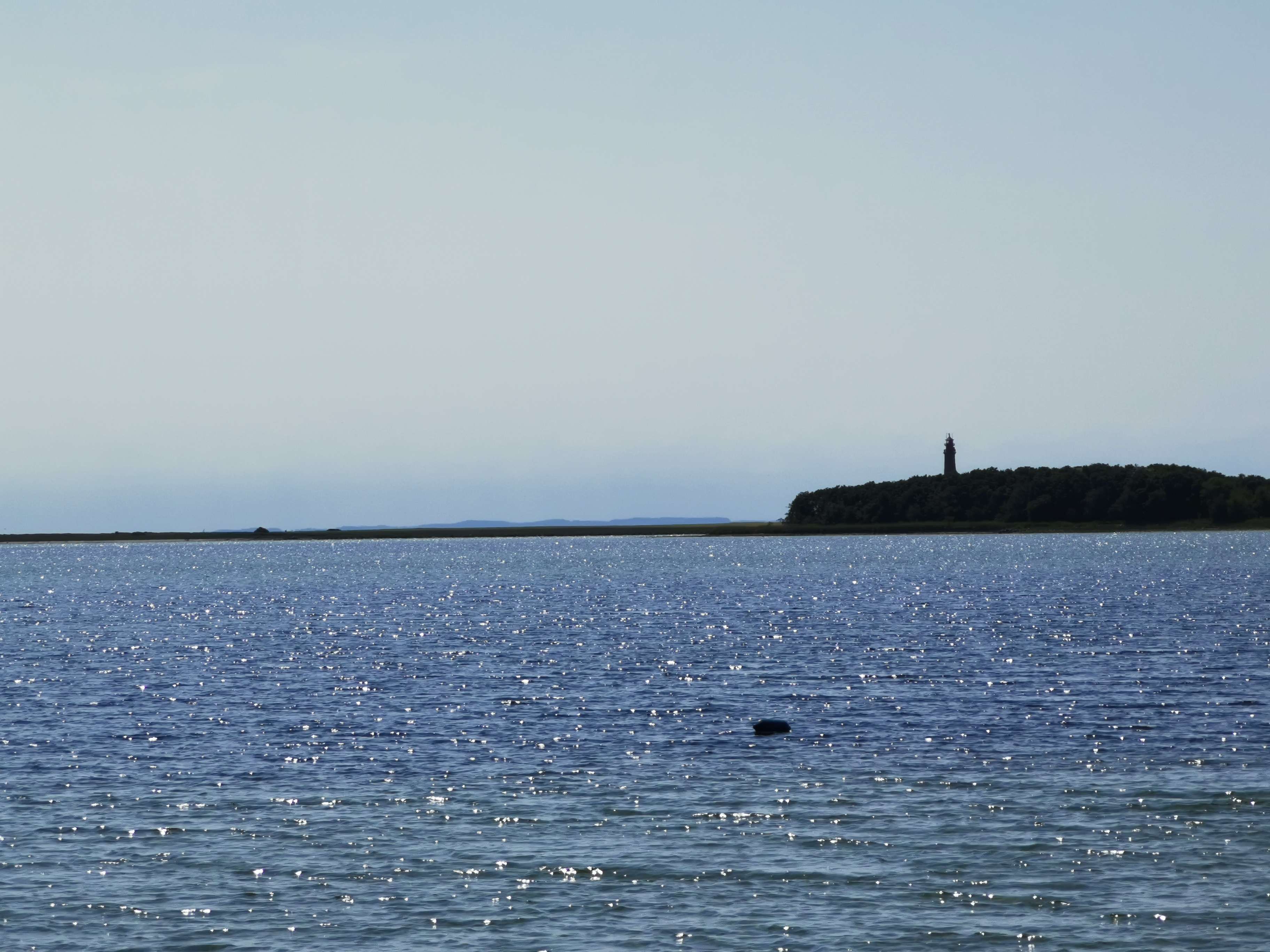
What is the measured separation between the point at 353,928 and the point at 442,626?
81671 mm

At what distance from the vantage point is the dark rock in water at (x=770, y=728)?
48.8 meters

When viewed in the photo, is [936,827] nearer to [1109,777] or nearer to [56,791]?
[1109,777]

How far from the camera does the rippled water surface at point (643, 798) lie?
89.4 ft

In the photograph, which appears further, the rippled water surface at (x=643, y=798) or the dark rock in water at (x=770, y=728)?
the dark rock in water at (x=770, y=728)

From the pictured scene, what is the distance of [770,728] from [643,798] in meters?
11.7

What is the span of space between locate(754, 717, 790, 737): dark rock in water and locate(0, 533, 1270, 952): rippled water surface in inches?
23.1

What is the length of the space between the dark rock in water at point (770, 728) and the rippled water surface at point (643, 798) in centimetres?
59

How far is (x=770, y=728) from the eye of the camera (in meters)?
48.9

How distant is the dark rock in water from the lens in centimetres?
4884

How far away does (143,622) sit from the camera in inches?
4705

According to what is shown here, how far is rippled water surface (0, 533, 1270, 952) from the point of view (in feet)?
89.4

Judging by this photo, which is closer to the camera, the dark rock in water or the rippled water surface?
the rippled water surface

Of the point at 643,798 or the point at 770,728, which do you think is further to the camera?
the point at 770,728

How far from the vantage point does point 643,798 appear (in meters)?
38.0
